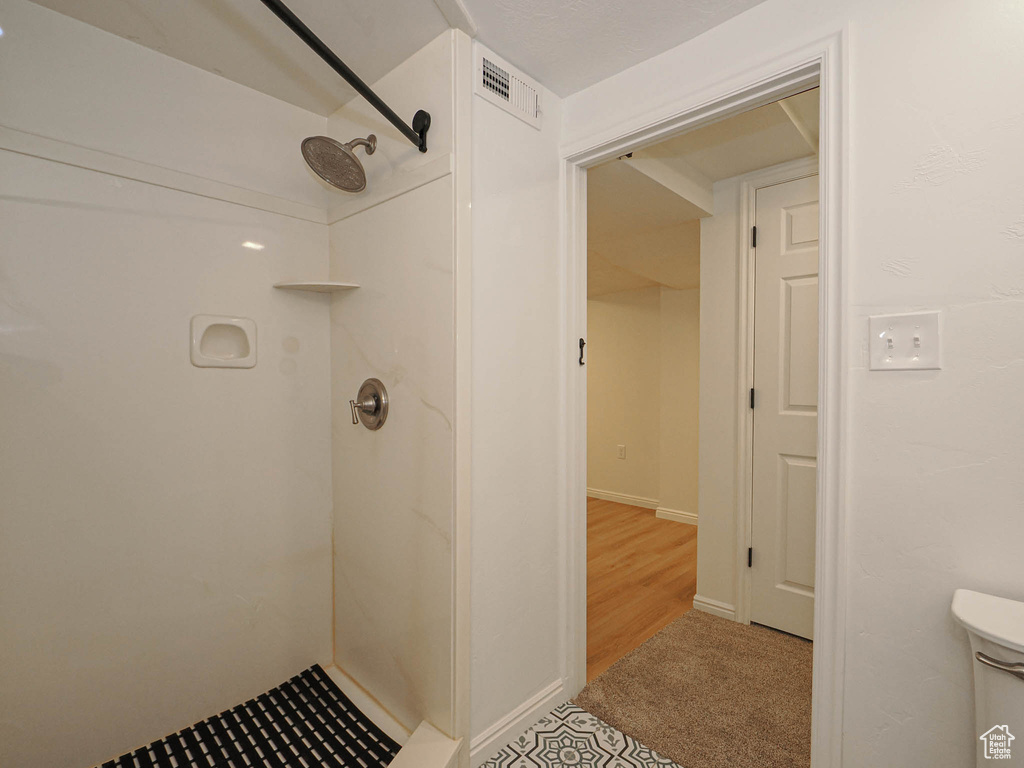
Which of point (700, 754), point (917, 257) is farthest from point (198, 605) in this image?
point (917, 257)

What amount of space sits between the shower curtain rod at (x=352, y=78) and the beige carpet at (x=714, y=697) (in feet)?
6.85

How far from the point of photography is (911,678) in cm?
114

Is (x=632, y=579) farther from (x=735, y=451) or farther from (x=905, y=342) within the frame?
(x=905, y=342)

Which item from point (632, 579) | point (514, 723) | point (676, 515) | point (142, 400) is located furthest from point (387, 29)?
Answer: point (676, 515)

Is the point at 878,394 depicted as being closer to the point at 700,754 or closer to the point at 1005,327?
the point at 1005,327

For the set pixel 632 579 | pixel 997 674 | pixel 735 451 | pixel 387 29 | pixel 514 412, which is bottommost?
pixel 632 579

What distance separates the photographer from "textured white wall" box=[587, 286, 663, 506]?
4.82m

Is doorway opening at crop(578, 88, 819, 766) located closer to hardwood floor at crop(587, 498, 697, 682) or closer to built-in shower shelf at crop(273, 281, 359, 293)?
hardwood floor at crop(587, 498, 697, 682)

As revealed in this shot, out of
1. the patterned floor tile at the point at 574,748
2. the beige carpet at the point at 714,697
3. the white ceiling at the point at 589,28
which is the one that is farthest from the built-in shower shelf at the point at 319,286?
the beige carpet at the point at 714,697

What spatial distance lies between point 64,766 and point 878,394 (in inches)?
95.8

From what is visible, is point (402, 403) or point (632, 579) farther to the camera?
point (632, 579)

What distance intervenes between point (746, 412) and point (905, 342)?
1.38 meters

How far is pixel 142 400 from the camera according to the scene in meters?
1.54

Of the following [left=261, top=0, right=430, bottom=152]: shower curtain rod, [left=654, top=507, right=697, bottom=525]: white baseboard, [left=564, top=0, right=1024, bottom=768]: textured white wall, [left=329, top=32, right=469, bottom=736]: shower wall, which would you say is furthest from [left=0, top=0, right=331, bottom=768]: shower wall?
[left=654, top=507, right=697, bottom=525]: white baseboard
